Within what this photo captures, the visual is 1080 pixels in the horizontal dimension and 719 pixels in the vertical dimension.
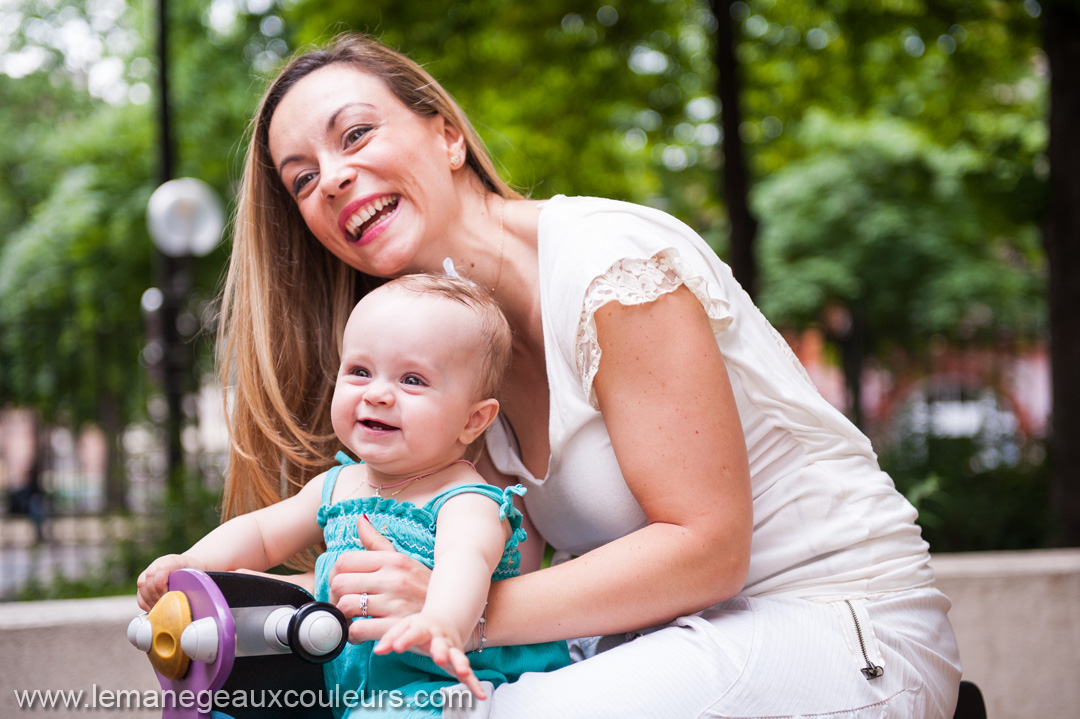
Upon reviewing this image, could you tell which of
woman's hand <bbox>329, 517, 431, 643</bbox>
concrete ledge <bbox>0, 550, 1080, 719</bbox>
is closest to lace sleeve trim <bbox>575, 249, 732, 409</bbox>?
woman's hand <bbox>329, 517, 431, 643</bbox>

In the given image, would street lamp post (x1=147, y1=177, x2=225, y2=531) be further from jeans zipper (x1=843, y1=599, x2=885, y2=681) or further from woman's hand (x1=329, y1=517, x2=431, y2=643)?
jeans zipper (x1=843, y1=599, x2=885, y2=681)

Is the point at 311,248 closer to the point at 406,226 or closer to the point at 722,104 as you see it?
the point at 406,226

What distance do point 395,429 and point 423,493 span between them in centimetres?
14

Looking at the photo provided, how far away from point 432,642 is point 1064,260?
192 inches

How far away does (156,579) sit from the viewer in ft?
5.16

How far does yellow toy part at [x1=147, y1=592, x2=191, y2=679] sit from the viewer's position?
4.45 ft

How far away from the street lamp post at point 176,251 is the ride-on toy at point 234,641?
574 cm

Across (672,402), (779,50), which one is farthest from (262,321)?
(779,50)

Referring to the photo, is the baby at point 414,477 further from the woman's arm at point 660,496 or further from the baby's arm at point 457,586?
the woman's arm at point 660,496

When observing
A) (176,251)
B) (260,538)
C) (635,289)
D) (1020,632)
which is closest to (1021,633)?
(1020,632)

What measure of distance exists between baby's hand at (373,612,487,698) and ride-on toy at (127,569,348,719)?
0.13m

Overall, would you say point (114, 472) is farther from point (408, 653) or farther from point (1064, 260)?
point (1064, 260)

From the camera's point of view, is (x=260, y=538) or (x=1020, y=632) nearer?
(x=260, y=538)

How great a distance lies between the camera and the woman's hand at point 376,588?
1.40m
